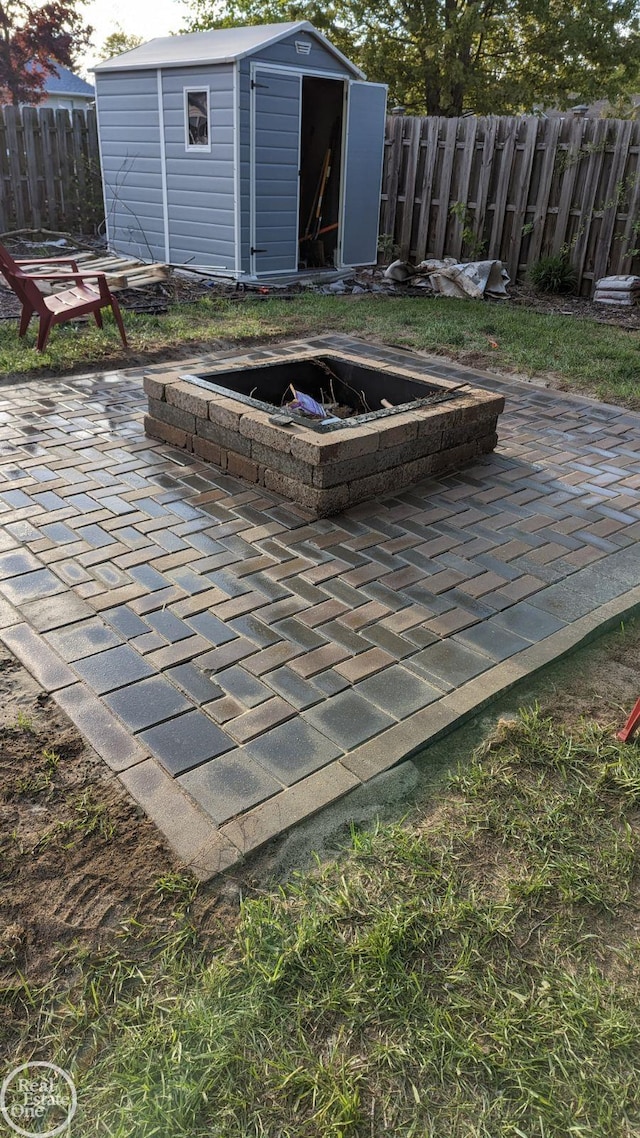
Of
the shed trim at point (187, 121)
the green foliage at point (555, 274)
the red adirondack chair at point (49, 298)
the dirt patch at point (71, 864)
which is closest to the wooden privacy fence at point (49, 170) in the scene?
the shed trim at point (187, 121)

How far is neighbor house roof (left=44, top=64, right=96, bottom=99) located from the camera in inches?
1235

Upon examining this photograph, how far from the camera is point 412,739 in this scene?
254 centimetres

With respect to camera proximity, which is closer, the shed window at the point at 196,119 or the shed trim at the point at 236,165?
the shed trim at the point at 236,165

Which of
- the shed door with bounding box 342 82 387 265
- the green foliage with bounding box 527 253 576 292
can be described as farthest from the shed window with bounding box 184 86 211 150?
the green foliage with bounding box 527 253 576 292

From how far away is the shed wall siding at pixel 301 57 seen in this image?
30.4 ft

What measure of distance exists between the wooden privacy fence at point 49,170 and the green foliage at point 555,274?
6771 mm

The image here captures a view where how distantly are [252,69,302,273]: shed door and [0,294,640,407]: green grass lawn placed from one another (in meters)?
A: 1.19

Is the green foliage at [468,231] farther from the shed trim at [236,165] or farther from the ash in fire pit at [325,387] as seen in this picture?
the ash in fire pit at [325,387]

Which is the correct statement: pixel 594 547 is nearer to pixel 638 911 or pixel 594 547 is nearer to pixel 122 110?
pixel 638 911

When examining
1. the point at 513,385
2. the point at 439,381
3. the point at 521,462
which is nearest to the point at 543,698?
the point at 521,462

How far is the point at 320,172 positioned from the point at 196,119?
7.30 feet

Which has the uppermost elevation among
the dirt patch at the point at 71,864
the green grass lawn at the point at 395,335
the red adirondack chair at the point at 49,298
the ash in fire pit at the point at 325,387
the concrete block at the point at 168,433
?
the red adirondack chair at the point at 49,298

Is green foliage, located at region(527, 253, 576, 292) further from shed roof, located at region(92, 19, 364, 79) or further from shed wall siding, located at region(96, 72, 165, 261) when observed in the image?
shed wall siding, located at region(96, 72, 165, 261)

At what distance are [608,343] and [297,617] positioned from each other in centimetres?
591
